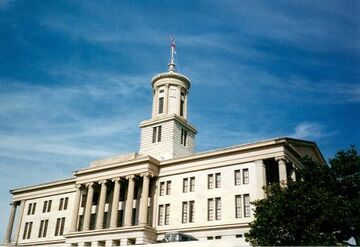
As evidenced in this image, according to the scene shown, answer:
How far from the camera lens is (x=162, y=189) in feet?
168

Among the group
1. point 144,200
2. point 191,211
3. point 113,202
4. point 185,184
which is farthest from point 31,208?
point 191,211

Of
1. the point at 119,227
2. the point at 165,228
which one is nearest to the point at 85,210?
the point at 119,227

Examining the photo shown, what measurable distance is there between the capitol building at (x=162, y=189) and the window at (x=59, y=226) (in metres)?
0.03

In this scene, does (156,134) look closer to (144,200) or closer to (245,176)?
(144,200)

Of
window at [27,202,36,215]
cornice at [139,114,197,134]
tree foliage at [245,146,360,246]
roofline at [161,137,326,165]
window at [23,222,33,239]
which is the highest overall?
cornice at [139,114,197,134]

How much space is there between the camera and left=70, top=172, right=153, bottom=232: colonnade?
48531 mm

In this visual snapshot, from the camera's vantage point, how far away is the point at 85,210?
5294 cm

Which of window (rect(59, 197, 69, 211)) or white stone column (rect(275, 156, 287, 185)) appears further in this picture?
window (rect(59, 197, 69, 211))

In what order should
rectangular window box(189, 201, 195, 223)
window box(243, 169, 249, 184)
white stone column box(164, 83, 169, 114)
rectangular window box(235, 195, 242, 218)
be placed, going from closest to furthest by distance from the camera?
rectangular window box(235, 195, 242, 218) → window box(243, 169, 249, 184) → rectangular window box(189, 201, 195, 223) → white stone column box(164, 83, 169, 114)

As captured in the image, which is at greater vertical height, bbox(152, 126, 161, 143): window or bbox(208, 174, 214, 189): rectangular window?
bbox(152, 126, 161, 143): window

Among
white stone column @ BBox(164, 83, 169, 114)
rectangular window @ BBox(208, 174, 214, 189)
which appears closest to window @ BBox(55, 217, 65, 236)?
white stone column @ BBox(164, 83, 169, 114)

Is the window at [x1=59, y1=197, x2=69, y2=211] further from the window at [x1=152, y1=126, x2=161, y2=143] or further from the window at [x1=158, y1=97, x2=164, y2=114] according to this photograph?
the window at [x1=158, y1=97, x2=164, y2=114]

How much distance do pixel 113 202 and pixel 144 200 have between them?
180 inches

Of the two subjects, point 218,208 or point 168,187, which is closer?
point 218,208
